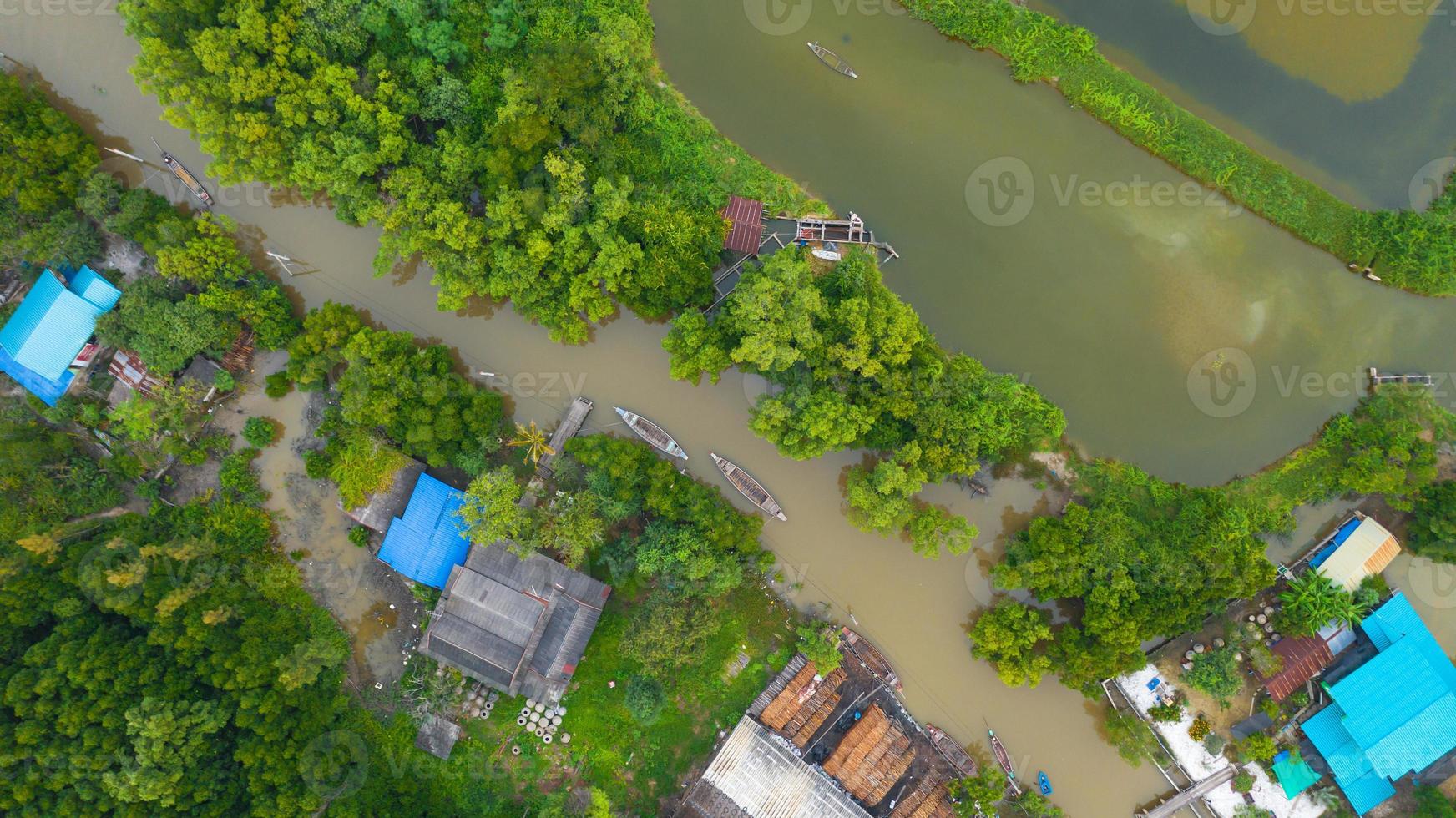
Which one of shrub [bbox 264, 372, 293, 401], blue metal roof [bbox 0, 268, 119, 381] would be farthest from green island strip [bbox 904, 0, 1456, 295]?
blue metal roof [bbox 0, 268, 119, 381]

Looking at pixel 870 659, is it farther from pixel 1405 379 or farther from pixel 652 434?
pixel 1405 379

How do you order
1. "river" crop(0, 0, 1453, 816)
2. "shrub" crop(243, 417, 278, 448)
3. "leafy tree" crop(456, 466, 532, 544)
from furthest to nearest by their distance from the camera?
"river" crop(0, 0, 1453, 816), "shrub" crop(243, 417, 278, 448), "leafy tree" crop(456, 466, 532, 544)

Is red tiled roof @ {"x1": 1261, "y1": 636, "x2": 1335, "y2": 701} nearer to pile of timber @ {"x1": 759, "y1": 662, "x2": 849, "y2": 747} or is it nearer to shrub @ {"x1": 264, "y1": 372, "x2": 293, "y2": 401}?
pile of timber @ {"x1": 759, "y1": 662, "x2": 849, "y2": 747}

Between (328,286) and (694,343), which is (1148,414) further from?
(328,286)

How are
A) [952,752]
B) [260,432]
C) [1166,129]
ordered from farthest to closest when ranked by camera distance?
[1166,129] → [260,432] → [952,752]

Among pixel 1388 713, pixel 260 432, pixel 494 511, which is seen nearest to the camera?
pixel 494 511

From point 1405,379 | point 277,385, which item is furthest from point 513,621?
point 1405,379

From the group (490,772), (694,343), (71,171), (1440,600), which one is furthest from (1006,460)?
(71,171)
